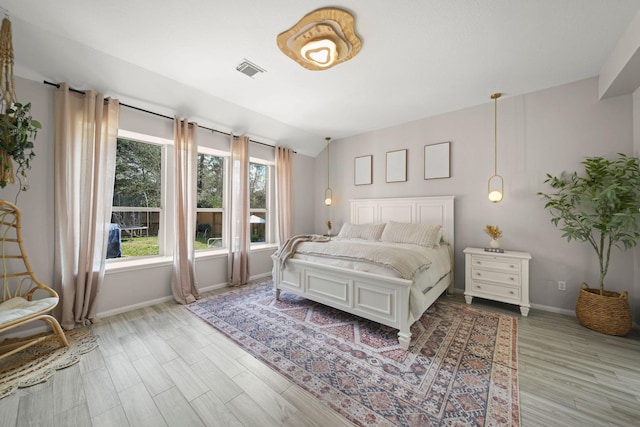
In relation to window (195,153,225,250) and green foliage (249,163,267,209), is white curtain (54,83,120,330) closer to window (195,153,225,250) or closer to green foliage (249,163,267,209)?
window (195,153,225,250)

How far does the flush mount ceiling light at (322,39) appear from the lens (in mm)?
1823

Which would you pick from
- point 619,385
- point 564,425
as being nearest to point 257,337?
point 564,425

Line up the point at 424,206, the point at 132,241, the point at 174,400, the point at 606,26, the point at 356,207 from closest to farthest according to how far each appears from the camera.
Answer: the point at 174,400
the point at 606,26
the point at 132,241
the point at 424,206
the point at 356,207

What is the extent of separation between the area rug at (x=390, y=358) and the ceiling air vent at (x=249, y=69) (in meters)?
2.72

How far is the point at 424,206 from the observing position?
374cm

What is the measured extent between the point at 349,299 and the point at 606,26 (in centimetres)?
319

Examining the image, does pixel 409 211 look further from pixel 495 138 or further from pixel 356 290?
pixel 356 290

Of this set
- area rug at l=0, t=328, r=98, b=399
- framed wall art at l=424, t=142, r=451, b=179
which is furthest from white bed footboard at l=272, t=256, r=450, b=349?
area rug at l=0, t=328, r=98, b=399

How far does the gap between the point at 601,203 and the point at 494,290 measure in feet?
4.38

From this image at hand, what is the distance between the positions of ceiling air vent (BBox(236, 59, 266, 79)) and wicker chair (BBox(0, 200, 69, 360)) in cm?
237

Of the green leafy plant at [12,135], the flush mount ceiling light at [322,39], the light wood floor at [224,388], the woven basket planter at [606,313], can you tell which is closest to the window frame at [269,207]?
the light wood floor at [224,388]

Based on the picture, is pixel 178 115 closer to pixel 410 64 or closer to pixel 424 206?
pixel 410 64

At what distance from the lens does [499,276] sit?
2814 millimetres

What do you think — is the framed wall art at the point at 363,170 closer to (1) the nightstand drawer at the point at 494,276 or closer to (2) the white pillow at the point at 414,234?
(2) the white pillow at the point at 414,234
